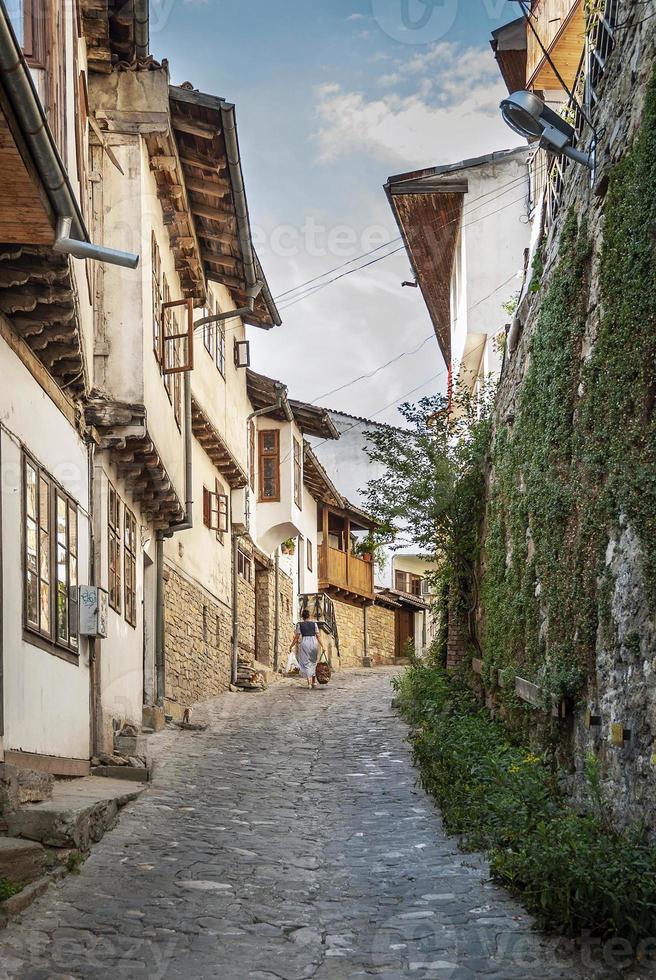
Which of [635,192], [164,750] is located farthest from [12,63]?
[164,750]

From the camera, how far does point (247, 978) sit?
5344 mm

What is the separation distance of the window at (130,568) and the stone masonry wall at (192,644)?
2418 mm

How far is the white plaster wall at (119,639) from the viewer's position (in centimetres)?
1165

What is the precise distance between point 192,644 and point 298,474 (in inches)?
401

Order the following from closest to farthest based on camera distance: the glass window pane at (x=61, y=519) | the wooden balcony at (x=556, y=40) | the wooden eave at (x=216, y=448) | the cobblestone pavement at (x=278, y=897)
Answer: the cobblestone pavement at (x=278, y=897) → the glass window pane at (x=61, y=519) → the wooden balcony at (x=556, y=40) → the wooden eave at (x=216, y=448)

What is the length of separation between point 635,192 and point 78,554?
20.0 feet

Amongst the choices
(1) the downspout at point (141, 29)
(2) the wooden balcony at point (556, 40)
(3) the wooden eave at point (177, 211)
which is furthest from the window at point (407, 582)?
(1) the downspout at point (141, 29)

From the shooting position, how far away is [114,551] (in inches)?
496

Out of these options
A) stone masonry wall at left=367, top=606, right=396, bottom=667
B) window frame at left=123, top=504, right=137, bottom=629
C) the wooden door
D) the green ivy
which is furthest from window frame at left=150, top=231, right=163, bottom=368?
the wooden door

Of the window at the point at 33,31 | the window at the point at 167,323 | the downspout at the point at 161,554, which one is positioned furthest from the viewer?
the downspout at the point at 161,554

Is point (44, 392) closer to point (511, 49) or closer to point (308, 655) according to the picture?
point (308, 655)

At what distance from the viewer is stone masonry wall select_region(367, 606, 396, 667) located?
3997 centimetres

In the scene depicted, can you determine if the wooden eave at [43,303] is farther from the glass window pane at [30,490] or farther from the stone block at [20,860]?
the stone block at [20,860]

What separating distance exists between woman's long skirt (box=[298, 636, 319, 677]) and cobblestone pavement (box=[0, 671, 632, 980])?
36.9 feet
